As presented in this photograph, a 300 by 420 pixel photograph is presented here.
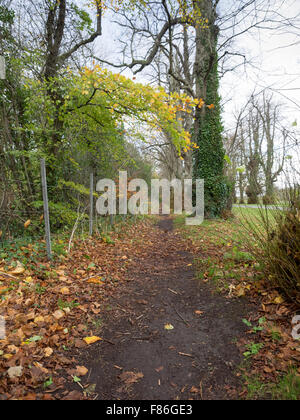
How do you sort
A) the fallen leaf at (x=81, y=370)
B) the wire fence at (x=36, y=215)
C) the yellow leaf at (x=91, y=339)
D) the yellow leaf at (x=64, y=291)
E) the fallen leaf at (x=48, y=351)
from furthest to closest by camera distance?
the wire fence at (x=36, y=215) < the yellow leaf at (x=64, y=291) < the yellow leaf at (x=91, y=339) < the fallen leaf at (x=48, y=351) < the fallen leaf at (x=81, y=370)

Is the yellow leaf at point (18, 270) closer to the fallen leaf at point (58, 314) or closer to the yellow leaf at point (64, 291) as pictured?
the yellow leaf at point (64, 291)

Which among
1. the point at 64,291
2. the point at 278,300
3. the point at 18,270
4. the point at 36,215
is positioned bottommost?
the point at 64,291

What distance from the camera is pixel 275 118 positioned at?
264cm

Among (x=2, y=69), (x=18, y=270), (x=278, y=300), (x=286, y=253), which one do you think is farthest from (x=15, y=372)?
(x=2, y=69)

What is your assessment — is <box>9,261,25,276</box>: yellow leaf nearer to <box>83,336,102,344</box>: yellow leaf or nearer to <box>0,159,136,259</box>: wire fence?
<box>0,159,136,259</box>: wire fence

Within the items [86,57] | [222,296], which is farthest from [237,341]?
[86,57]

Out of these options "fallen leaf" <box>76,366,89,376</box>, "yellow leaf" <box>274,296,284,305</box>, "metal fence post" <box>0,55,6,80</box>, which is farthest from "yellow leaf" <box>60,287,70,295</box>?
"metal fence post" <box>0,55,6,80</box>

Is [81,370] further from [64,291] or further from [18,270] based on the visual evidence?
[18,270]

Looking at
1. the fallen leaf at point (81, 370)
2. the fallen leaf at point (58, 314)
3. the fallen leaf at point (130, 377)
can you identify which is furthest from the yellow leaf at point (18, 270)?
the fallen leaf at point (130, 377)

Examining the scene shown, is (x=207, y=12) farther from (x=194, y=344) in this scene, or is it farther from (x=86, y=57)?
(x=194, y=344)

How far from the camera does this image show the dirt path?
1.89 m

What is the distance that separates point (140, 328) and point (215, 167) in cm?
822

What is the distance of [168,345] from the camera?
7.97 ft

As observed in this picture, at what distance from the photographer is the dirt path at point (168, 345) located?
74.5 inches
